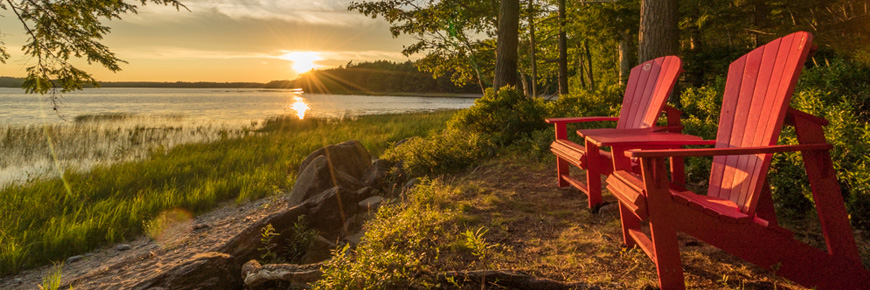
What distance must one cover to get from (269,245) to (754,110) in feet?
12.5

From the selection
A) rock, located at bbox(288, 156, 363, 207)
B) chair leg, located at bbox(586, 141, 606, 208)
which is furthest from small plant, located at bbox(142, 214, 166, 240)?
chair leg, located at bbox(586, 141, 606, 208)

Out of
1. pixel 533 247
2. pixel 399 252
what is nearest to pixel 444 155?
pixel 533 247

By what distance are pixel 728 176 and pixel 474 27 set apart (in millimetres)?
15372

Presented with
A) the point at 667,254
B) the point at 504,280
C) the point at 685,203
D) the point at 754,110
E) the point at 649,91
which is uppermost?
the point at 649,91

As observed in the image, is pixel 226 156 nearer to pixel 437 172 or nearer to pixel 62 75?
pixel 62 75

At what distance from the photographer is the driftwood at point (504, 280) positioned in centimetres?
208

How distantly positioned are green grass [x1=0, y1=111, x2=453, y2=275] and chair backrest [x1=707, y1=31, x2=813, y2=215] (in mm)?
6192

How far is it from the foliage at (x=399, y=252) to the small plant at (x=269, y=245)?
2.97ft

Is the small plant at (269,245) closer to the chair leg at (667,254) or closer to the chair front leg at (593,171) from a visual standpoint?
the chair front leg at (593,171)

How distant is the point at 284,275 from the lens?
257 cm

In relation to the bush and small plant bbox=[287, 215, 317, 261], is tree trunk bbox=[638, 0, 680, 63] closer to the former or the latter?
the bush

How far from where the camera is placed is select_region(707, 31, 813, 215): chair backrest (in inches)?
82.4

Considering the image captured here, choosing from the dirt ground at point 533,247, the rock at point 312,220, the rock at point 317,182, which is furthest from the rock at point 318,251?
the rock at point 317,182

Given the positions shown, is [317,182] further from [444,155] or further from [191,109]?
[191,109]
